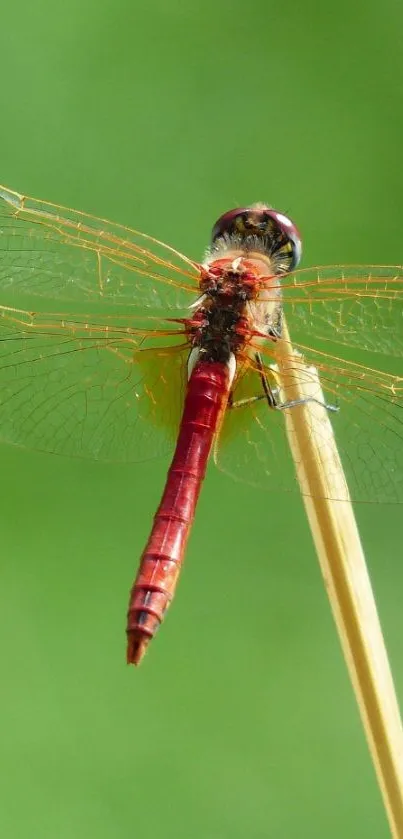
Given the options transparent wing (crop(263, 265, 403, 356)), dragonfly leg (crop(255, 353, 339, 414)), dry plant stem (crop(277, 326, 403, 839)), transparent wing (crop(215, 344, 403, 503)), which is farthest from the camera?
transparent wing (crop(263, 265, 403, 356))

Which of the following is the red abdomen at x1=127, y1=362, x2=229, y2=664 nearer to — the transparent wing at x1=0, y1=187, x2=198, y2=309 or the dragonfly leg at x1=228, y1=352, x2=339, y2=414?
the dragonfly leg at x1=228, y1=352, x2=339, y2=414

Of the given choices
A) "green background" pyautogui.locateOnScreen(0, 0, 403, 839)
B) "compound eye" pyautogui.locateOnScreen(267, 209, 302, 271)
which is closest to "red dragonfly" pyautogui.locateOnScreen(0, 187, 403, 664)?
"compound eye" pyautogui.locateOnScreen(267, 209, 302, 271)

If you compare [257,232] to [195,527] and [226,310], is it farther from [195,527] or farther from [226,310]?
[195,527]

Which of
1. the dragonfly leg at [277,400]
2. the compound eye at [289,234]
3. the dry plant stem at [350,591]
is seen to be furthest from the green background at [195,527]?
the dry plant stem at [350,591]

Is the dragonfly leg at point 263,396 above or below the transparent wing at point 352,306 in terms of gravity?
below

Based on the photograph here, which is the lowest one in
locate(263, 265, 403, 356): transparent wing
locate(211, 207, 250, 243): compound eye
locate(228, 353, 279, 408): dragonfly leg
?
locate(228, 353, 279, 408): dragonfly leg

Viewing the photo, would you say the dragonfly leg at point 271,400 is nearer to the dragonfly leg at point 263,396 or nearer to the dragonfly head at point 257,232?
the dragonfly leg at point 263,396
